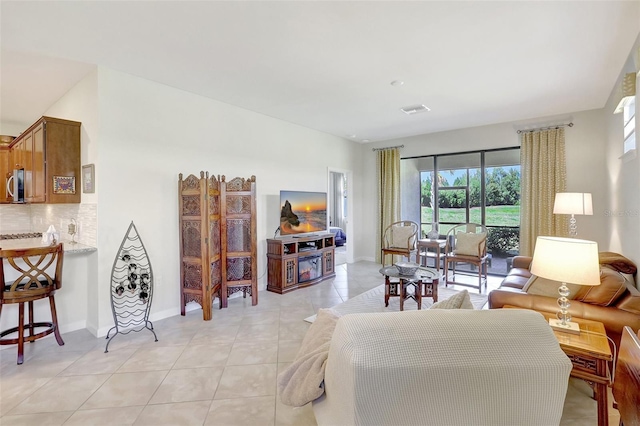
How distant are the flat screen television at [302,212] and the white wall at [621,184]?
392 centimetres

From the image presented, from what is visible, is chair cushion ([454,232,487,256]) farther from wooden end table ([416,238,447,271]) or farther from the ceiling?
the ceiling

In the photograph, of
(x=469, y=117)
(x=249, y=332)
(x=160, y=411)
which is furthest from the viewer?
(x=469, y=117)

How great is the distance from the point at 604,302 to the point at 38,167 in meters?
5.53

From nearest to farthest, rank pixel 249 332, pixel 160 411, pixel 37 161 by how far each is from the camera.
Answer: pixel 160 411 → pixel 249 332 → pixel 37 161

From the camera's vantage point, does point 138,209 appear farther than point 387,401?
Yes

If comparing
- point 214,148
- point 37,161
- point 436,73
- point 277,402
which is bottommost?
point 277,402

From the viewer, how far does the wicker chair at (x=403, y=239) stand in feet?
18.2

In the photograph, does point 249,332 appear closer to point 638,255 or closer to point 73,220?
point 73,220

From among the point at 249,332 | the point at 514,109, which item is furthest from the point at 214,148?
the point at 514,109

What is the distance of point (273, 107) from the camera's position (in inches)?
166

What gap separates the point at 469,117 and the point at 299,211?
10.5ft

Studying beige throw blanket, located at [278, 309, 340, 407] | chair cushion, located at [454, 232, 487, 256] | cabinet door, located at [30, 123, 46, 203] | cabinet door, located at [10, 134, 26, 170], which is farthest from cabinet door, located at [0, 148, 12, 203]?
chair cushion, located at [454, 232, 487, 256]

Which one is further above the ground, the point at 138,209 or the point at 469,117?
the point at 469,117

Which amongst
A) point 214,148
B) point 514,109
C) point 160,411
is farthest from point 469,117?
point 160,411
